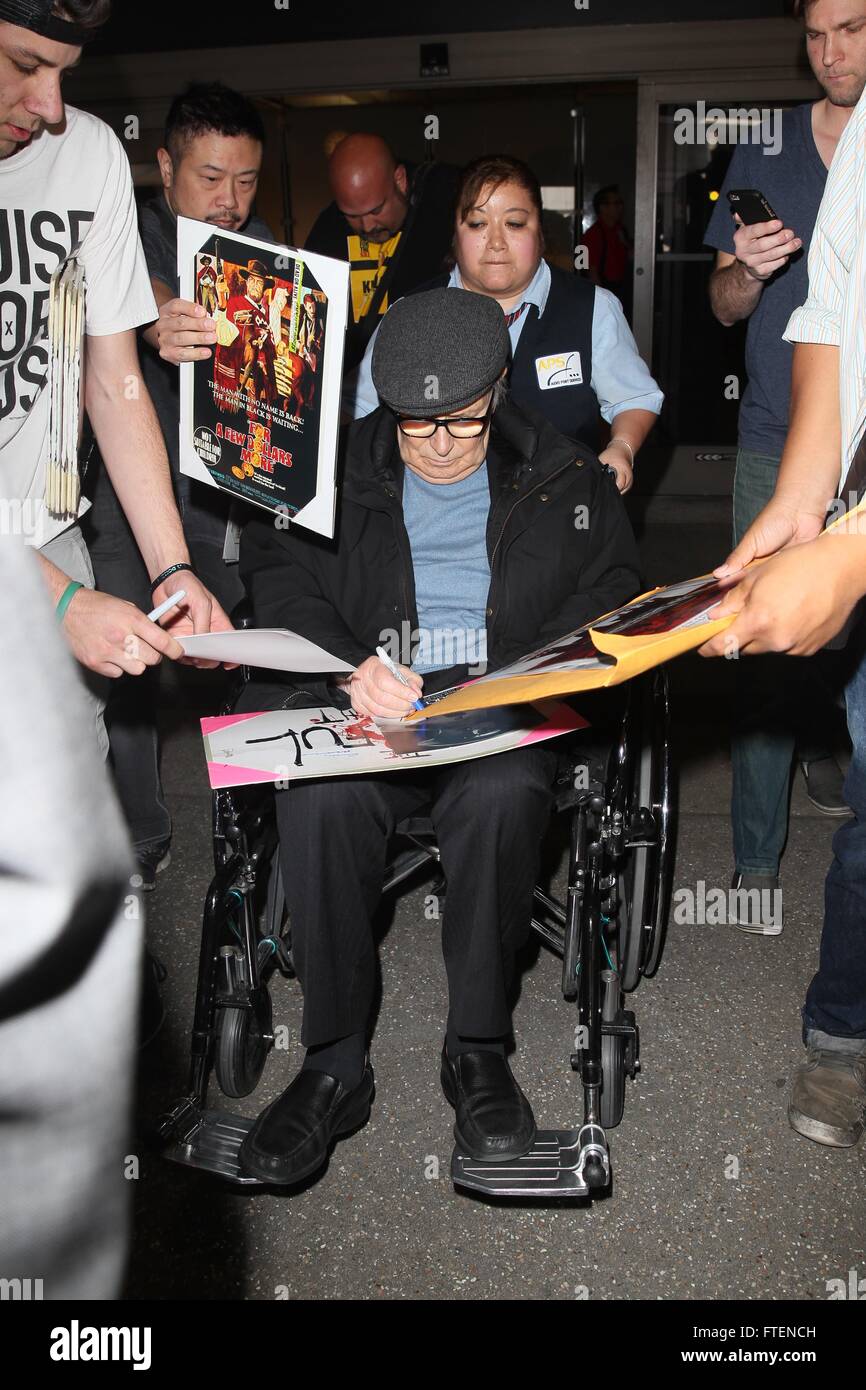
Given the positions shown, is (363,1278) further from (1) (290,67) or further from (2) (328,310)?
(1) (290,67)

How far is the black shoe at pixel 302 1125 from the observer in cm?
189

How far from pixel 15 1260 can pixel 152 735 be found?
98.0 inches

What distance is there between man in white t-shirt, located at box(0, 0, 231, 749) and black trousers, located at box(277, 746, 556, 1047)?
419mm

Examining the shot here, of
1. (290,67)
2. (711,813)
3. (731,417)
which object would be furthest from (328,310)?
(731,417)

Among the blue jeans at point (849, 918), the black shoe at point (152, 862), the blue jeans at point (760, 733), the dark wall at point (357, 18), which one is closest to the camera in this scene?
the blue jeans at point (849, 918)

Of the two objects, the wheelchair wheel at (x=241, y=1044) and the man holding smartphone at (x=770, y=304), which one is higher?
the man holding smartphone at (x=770, y=304)

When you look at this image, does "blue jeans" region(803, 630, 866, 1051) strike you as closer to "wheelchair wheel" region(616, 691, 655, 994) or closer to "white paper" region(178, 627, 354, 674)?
"wheelchair wheel" region(616, 691, 655, 994)

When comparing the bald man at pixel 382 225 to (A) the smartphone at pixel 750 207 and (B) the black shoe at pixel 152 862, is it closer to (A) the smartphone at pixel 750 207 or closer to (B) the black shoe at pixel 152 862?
(A) the smartphone at pixel 750 207

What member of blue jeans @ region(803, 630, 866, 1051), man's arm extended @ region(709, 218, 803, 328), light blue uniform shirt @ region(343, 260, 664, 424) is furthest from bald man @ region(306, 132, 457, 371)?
blue jeans @ region(803, 630, 866, 1051)

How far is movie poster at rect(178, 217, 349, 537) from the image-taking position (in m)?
1.83

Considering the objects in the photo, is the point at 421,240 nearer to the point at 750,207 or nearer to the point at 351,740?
the point at 750,207

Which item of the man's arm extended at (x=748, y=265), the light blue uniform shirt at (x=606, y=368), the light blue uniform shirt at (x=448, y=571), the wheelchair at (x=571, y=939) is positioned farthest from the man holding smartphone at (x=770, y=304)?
the light blue uniform shirt at (x=448, y=571)

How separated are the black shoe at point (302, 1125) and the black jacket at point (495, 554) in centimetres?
79

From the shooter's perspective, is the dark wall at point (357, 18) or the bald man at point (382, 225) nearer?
the bald man at point (382, 225)
